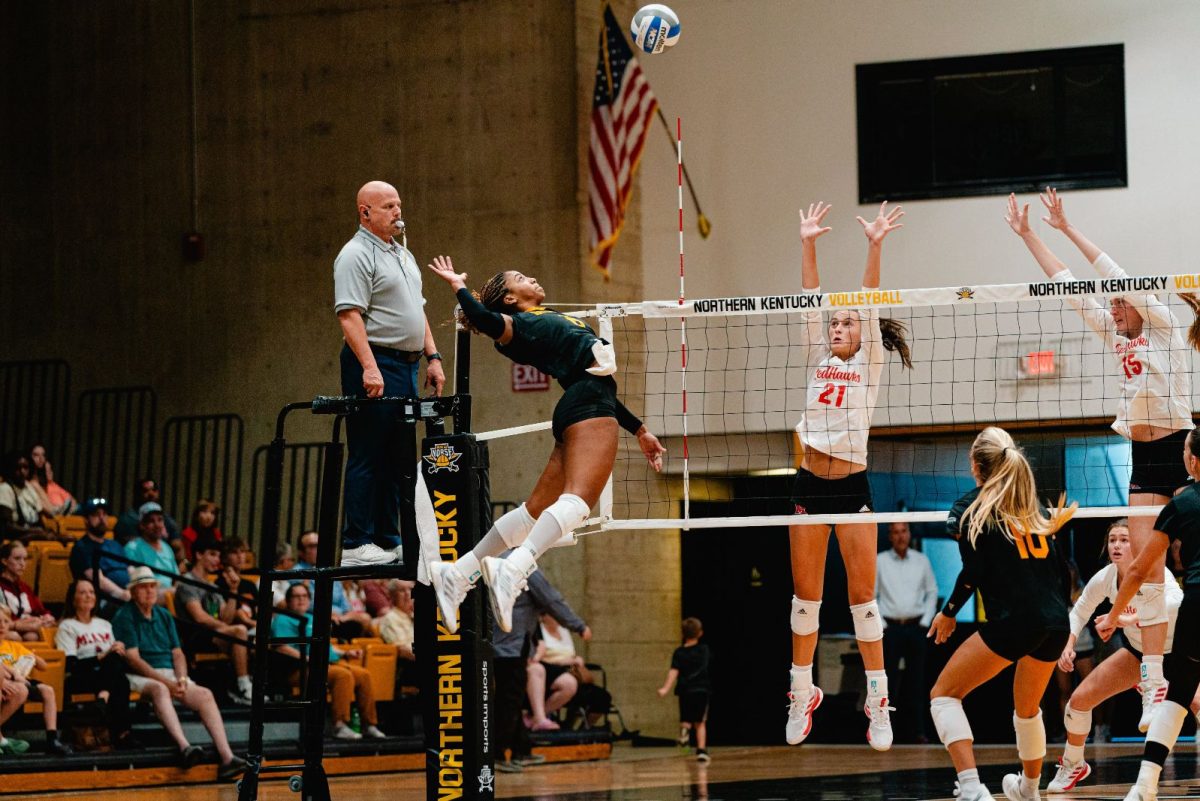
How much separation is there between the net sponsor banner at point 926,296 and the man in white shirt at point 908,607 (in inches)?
295

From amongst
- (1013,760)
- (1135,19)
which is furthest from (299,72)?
(1013,760)

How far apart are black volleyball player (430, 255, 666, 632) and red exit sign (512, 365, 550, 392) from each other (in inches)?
357

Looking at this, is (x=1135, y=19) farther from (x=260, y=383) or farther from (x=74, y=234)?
(x=74, y=234)

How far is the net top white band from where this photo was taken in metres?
8.70

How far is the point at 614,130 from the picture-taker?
16.1 meters

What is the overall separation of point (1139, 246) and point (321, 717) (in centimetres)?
1078

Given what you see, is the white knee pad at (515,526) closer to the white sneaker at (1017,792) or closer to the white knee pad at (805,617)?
the white knee pad at (805,617)

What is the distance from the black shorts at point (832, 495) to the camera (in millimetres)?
8805

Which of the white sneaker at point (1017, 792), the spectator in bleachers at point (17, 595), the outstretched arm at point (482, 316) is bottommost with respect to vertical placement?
the white sneaker at point (1017, 792)

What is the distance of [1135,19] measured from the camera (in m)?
16.0

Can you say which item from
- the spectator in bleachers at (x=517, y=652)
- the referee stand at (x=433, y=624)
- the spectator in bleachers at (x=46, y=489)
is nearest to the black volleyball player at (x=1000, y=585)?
the referee stand at (x=433, y=624)

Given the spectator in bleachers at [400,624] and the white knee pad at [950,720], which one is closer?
the white knee pad at [950,720]

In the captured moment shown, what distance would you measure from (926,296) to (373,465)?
10.3 ft

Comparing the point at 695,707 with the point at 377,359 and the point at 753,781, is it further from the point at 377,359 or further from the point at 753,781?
the point at 377,359
